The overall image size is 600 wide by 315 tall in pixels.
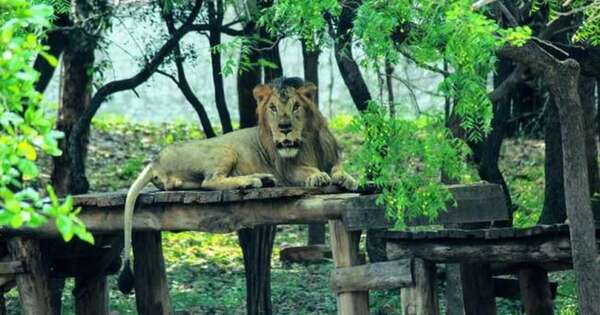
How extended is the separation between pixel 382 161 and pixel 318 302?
208 inches

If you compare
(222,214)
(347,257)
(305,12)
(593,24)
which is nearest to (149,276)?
(222,214)

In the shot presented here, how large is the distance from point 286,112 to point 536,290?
2.25 metres

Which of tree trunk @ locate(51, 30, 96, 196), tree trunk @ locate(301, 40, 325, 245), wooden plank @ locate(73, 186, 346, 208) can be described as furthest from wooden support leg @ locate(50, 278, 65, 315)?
tree trunk @ locate(301, 40, 325, 245)

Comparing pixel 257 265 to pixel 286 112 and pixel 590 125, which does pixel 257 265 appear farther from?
pixel 590 125

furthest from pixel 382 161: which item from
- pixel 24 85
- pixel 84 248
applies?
pixel 84 248

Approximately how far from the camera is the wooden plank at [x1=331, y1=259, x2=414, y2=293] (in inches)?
358

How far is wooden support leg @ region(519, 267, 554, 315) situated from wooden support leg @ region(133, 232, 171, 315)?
2.99m

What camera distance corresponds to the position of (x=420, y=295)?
29.7 ft

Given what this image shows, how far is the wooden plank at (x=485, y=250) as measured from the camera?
28.4 feet

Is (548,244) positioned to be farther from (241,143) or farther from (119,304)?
(119,304)

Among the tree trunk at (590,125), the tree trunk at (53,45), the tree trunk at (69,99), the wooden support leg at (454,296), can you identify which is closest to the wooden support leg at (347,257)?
the wooden support leg at (454,296)

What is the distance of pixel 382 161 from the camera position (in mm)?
7969

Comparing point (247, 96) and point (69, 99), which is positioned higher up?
point (69, 99)

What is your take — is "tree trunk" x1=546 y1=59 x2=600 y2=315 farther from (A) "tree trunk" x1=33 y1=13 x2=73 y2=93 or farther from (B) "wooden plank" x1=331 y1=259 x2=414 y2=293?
(A) "tree trunk" x1=33 y1=13 x2=73 y2=93
